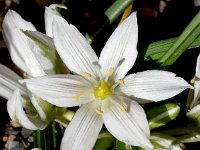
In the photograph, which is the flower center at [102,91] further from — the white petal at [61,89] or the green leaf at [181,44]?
the green leaf at [181,44]

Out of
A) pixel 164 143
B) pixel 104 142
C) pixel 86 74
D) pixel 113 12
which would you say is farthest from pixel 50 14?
pixel 164 143

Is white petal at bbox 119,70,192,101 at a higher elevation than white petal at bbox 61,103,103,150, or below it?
higher

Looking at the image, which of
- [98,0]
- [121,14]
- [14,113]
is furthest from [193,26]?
[14,113]

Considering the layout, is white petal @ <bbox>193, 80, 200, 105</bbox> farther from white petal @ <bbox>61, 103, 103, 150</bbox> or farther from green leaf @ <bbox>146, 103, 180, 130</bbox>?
white petal @ <bbox>61, 103, 103, 150</bbox>

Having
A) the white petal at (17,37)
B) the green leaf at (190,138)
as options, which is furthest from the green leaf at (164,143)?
the white petal at (17,37)

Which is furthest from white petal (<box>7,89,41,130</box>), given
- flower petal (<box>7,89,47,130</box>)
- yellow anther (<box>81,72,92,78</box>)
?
yellow anther (<box>81,72,92,78</box>)

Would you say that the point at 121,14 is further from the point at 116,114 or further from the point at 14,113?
the point at 14,113
